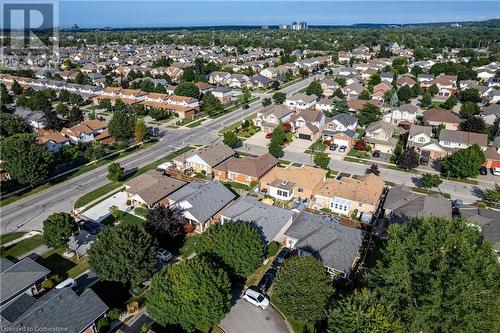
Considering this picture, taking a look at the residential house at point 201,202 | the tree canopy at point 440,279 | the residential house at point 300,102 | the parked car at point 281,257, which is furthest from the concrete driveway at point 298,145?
the tree canopy at point 440,279

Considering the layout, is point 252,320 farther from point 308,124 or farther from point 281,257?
point 308,124

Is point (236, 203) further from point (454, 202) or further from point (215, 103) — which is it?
point (215, 103)

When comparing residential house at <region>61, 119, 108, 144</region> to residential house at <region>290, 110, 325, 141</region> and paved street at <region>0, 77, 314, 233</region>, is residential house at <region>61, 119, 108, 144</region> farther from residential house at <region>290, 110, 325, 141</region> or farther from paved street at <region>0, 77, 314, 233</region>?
residential house at <region>290, 110, 325, 141</region>

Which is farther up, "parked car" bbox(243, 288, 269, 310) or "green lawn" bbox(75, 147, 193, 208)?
"green lawn" bbox(75, 147, 193, 208)

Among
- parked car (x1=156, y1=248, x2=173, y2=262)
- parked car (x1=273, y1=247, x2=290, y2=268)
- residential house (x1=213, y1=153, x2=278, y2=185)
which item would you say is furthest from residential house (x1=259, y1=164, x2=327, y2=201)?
parked car (x1=156, y1=248, x2=173, y2=262)

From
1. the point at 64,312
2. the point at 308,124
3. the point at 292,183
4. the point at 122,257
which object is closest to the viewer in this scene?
the point at 64,312

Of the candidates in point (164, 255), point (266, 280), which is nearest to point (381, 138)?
point (266, 280)
